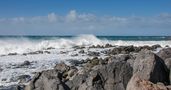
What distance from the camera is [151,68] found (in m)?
9.66

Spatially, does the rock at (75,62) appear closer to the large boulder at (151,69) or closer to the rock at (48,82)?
the rock at (48,82)

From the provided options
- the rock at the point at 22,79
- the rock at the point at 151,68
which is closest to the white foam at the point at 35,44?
the rock at the point at 22,79

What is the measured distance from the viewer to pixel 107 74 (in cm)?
1066

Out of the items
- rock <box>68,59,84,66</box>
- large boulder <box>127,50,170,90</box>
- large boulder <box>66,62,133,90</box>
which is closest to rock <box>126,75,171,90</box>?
large boulder <box>127,50,170,90</box>

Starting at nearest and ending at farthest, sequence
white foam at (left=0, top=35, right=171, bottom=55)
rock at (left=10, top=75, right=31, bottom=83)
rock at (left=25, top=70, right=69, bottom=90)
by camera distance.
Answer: rock at (left=25, top=70, right=69, bottom=90) → rock at (left=10, top=75, right=31, bottom=83) → white foam at (left=0, top=35, right=171, bottom=55)

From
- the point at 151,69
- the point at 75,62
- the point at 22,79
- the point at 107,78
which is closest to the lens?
the point at 151,69

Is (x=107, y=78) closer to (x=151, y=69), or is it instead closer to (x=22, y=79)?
(x=151, y=69)

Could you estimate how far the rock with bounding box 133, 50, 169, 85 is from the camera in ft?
31.3

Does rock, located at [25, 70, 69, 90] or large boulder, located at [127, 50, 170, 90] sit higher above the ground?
large boulder, located at [127, 50, 170, 90]

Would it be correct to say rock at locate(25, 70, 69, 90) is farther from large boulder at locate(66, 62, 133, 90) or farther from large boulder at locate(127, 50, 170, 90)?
large boulder at locate(127, 50, 170, 90)

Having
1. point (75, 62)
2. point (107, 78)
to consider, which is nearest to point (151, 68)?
point (107, 78)

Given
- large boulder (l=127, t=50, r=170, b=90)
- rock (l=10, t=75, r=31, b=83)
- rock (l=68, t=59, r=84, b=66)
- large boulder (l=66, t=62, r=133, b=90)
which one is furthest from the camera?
rock (l=68, t=59, r=84, b=66)

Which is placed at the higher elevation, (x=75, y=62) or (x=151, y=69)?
(x=151, y=69)

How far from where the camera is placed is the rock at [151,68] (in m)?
9.55
